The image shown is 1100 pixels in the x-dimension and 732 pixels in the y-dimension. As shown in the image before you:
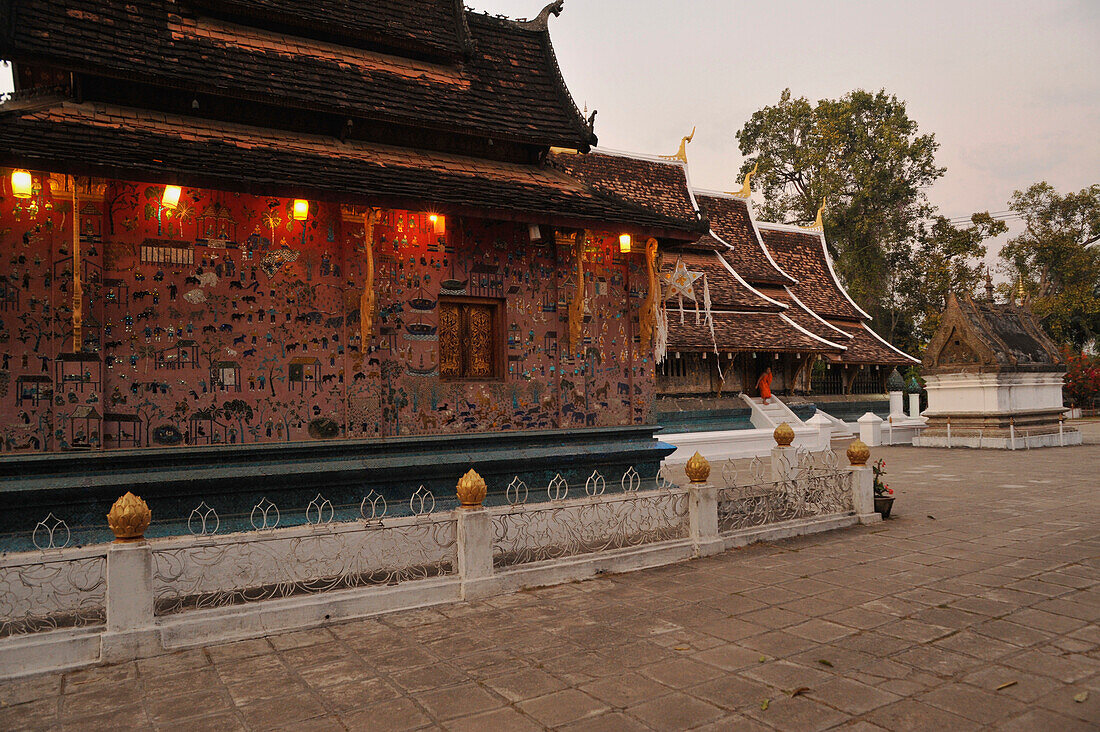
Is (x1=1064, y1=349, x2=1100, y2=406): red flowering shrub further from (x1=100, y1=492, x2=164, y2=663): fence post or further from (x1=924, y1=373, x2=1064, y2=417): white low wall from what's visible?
(x1=100, y1=492, x2=164, y2=663): fence post

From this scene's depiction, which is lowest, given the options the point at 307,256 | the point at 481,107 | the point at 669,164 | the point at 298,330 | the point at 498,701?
the point at 498,701

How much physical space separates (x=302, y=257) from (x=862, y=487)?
7.50 metres

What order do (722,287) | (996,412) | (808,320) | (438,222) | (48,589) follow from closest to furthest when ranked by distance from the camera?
(48,589), (438,222), (996,412), (722,287), (808,320)

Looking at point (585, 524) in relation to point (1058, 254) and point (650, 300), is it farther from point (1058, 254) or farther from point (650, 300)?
point (1058, 254)

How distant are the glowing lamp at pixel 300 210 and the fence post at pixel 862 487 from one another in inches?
285

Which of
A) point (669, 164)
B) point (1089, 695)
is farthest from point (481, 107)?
point (669, 164)

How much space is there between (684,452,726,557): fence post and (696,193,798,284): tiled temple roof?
17567 millimetres

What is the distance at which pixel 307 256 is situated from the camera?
26.9 feet

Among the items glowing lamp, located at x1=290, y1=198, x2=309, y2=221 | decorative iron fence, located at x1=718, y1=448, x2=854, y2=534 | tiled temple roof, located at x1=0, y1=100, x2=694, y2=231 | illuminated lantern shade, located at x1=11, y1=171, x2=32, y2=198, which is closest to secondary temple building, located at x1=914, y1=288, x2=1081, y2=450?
decorative iron fence, located at x1=718, y1=448, x2=854, y2=534

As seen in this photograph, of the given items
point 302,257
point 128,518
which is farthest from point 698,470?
point 128,518

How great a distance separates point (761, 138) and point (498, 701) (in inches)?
1616

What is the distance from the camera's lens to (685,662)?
15.9ft

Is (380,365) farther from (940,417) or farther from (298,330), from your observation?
(940,417)

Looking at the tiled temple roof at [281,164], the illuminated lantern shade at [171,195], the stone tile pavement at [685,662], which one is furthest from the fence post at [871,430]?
the illuminated lantern shade at [171,195]
